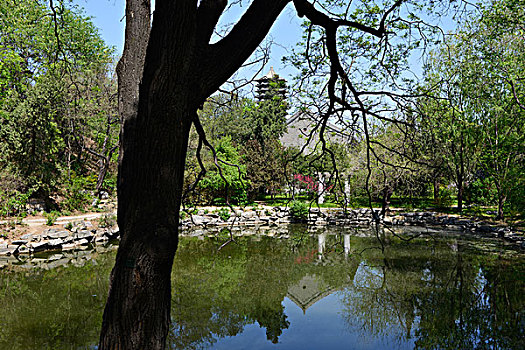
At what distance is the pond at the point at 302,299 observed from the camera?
16.7 feet

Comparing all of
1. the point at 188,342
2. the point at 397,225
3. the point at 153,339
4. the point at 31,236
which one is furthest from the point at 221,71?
the point at 397,225

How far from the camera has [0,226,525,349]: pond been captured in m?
5.09

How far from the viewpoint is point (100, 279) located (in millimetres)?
7406

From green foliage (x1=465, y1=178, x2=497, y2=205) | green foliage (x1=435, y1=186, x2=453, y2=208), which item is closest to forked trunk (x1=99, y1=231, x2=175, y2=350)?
green foliage (x1=465, y1=178, x2=497, y2=205)

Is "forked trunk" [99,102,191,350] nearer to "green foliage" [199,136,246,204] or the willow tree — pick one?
the willow tree

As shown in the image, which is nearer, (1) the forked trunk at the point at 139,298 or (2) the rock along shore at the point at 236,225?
(1) the forked trunk at the point at 139,298

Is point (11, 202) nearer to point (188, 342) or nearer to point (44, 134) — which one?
point (44, 134)

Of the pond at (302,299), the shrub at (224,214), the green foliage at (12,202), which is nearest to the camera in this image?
the pond at (302,299)

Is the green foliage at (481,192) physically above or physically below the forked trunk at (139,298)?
above

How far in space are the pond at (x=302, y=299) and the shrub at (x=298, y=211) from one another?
19.0ft

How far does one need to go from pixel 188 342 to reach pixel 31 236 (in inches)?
263

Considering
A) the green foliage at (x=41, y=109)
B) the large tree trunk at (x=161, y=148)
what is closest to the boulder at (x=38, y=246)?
the green foliage at (x=41, y=109)

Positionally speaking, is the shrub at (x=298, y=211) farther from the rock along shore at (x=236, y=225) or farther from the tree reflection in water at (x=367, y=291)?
the tree reflection in water at (x=367, y=291)

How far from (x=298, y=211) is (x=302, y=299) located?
9.50 meters
